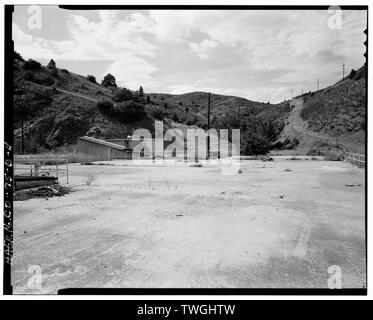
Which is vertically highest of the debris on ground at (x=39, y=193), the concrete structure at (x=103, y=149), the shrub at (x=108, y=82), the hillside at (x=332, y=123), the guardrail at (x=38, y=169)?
the shrub at (x=108, y=82)

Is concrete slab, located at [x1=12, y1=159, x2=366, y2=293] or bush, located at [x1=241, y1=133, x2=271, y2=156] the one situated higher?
bush, located at [x1=241, y1=133, x2=271, y2=156]

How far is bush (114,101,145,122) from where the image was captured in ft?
166

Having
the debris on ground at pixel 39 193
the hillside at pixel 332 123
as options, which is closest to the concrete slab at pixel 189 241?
the debris on ground at pixel 39 193

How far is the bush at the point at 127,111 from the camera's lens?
50.6 metres

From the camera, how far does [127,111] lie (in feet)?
167

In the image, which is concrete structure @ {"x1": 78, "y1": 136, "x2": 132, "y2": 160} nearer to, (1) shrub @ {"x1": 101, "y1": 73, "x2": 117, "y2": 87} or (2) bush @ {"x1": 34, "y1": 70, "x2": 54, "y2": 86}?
(2) bush @ {"x1": 34, "y1": 70, "x2": 54, "y2": 86}

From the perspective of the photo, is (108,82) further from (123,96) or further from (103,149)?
(103,149)

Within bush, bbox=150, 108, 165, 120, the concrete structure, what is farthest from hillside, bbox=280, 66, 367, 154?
bush, bbox=150, 108, 165, 120

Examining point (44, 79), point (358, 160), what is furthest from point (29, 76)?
point (358, 160)

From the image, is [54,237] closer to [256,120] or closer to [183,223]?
[183,223]

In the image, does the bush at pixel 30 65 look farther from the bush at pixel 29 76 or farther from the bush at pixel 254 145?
the bush at pixel 254 145

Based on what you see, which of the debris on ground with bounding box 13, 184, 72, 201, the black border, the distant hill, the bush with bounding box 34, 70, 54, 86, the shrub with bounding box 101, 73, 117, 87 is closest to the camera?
the black border

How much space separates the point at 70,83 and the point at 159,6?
6854 cm

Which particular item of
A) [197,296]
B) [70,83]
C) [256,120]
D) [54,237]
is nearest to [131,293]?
[197,296]
